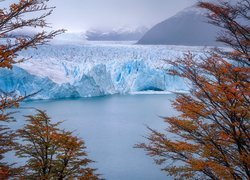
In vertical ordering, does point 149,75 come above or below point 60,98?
above

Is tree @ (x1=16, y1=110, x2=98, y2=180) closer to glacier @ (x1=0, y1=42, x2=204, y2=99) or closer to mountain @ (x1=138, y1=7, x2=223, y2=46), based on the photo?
glacier @ (x1=0, y1=42, x2=204, y2=99)

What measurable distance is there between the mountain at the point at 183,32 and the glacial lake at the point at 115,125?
1849 cm

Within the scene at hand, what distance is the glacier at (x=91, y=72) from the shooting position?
1080 inches

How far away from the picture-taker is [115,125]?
69.4 ft

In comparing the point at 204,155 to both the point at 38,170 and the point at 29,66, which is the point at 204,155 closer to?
the point at 38,170

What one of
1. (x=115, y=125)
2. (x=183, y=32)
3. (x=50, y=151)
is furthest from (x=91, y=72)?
(x=183, y=32)

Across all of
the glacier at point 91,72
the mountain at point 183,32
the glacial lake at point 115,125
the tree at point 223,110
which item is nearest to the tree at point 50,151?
the tree at point 223,110

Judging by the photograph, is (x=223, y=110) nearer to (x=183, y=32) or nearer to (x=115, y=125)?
(x=115, y=125)

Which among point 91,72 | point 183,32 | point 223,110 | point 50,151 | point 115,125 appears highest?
point 183,32

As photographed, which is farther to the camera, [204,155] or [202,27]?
[202,27]

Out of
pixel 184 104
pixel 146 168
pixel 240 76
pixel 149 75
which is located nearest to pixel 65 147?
pixel 184 104

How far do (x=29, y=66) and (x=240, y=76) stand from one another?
26.6 metres

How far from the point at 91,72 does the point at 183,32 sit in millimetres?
25597

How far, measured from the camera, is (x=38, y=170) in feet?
14.9
